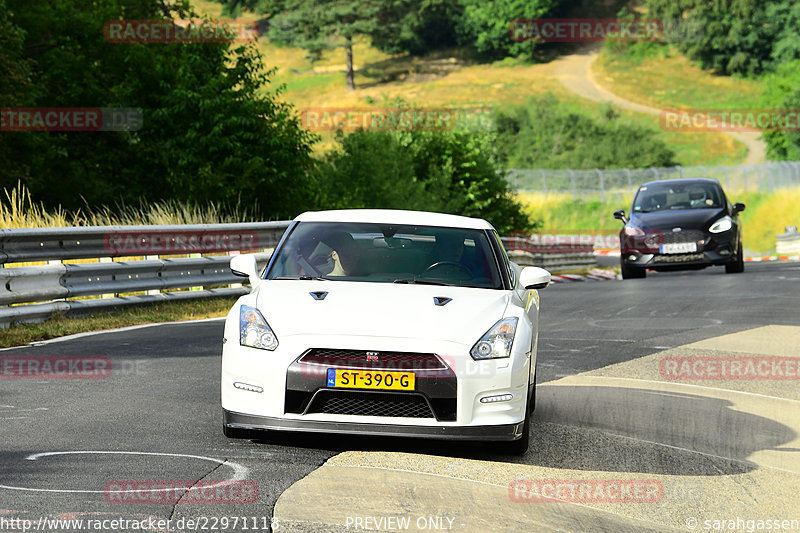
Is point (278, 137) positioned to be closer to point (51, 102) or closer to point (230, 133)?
point (230, 133)

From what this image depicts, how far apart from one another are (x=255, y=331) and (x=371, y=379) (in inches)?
30.9

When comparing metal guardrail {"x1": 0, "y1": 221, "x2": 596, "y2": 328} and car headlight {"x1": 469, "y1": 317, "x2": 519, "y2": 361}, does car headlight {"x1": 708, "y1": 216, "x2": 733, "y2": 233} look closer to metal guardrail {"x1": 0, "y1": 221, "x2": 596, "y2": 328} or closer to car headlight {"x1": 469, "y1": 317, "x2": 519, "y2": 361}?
metal guardrail {"x1": 0, "y1": 221, "x2": 596, "y2": 328}

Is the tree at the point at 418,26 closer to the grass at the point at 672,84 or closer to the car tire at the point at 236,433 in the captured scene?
the grass at the point at 672,84

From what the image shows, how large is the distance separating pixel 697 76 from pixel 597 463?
380ft

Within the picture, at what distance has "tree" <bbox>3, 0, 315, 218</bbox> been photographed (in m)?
27.2

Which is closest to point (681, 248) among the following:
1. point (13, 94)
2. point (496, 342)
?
point (13, 94)

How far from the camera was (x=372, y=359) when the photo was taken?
20.6 feet

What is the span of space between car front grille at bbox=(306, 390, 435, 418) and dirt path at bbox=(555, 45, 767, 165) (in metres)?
83.5

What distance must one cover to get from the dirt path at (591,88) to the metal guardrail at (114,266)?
74.9 meters

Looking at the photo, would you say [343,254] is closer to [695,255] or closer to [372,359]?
[372,359]

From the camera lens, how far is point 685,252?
22.1 meters

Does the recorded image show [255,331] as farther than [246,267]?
No

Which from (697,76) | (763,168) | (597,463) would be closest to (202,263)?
(597,463)

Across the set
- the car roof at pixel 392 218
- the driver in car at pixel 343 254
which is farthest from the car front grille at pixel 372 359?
the car roof at pixel 392 218
